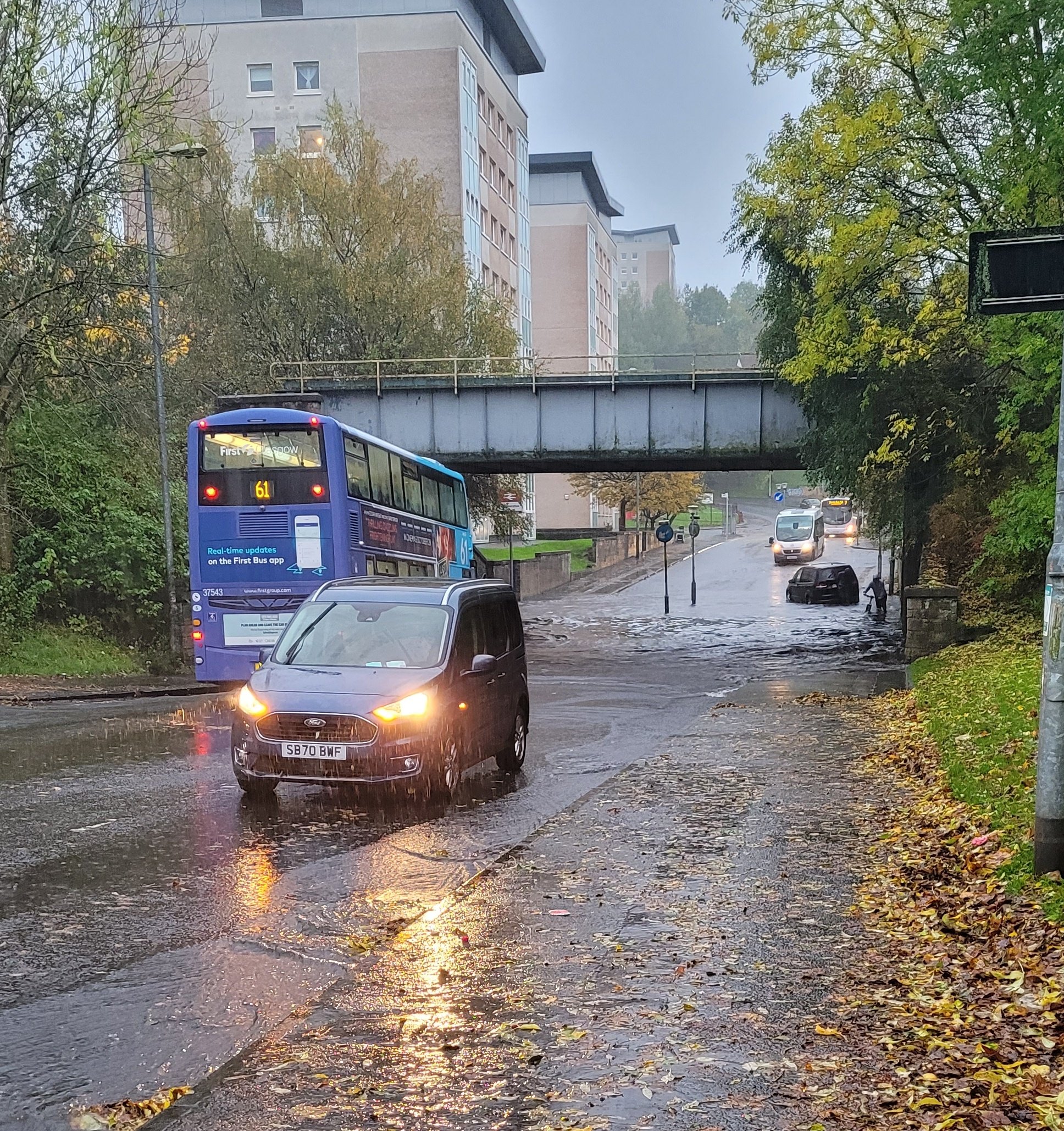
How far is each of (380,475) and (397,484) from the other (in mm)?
1247

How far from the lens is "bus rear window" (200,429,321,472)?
20812 millimetres

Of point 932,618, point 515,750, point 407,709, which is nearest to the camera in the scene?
point 407,709

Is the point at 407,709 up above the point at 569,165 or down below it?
below

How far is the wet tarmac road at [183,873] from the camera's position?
5223 millimetres

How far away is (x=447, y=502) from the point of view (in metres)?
29.5

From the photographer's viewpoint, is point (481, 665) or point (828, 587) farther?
point (828, 587)

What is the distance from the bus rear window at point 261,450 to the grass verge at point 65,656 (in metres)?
5.74

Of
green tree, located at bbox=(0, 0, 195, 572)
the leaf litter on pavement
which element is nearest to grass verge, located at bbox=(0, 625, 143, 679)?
green tree, located at bbox=(0, 0, 195, 572)

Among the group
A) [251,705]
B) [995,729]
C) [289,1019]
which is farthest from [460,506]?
[289,1019]

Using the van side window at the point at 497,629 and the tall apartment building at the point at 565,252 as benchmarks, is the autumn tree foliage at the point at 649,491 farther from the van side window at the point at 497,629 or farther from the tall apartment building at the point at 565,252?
the van side window at the point at 497,629

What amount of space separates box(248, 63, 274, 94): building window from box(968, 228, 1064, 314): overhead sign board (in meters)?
65.0

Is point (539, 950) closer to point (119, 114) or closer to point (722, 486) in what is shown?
point (119, 114)

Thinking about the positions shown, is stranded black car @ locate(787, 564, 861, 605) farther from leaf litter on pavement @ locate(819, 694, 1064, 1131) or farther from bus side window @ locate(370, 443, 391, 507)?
leaf litter on pavement @ locate(819, 694, 1064, 1131)

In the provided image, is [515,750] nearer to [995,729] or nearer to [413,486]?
[995,729]
